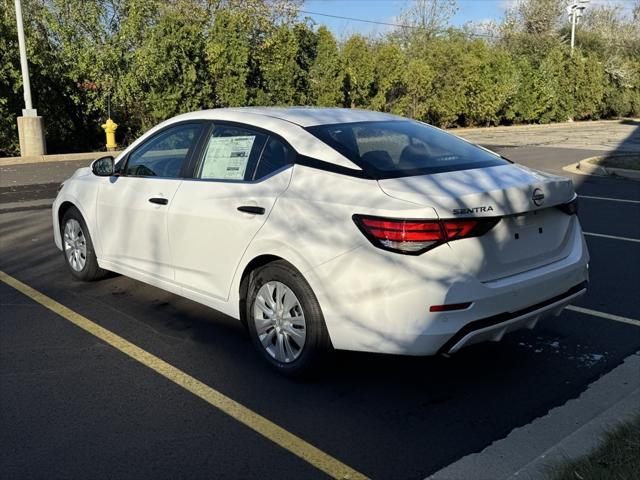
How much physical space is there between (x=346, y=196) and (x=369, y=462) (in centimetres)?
143

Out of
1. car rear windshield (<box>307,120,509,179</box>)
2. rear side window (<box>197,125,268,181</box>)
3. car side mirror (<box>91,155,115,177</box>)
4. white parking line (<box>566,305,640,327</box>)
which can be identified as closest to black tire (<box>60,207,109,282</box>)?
car side mirror (<box>91,155,115,177</box>)

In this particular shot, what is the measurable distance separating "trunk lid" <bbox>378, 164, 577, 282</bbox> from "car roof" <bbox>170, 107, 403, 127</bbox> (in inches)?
36.6

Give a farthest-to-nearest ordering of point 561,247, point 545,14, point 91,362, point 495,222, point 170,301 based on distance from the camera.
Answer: point 545,14
point 170,301
point 91,362
point 561,247
point 495,222

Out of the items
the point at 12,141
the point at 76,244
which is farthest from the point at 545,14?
the point at 76,244

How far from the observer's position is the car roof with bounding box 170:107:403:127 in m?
4.51

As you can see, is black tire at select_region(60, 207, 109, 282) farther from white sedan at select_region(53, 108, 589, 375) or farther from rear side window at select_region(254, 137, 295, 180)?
rear side window at select_region(254, 137, 295, 180)

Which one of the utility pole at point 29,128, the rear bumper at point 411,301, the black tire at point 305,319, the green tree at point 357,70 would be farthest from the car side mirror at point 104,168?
the green tree at point 357,70

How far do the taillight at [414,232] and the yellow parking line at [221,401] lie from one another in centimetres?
111

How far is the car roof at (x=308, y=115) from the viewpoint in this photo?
451 centimetres

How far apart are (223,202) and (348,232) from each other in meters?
1.10

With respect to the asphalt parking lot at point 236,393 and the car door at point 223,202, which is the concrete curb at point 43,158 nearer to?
the asphalt parking lot at point 236,393

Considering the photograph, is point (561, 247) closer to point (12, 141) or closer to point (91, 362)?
point (91, 362)

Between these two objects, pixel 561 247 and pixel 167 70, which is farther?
pixel 167 70

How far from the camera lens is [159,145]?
17.4 ft
